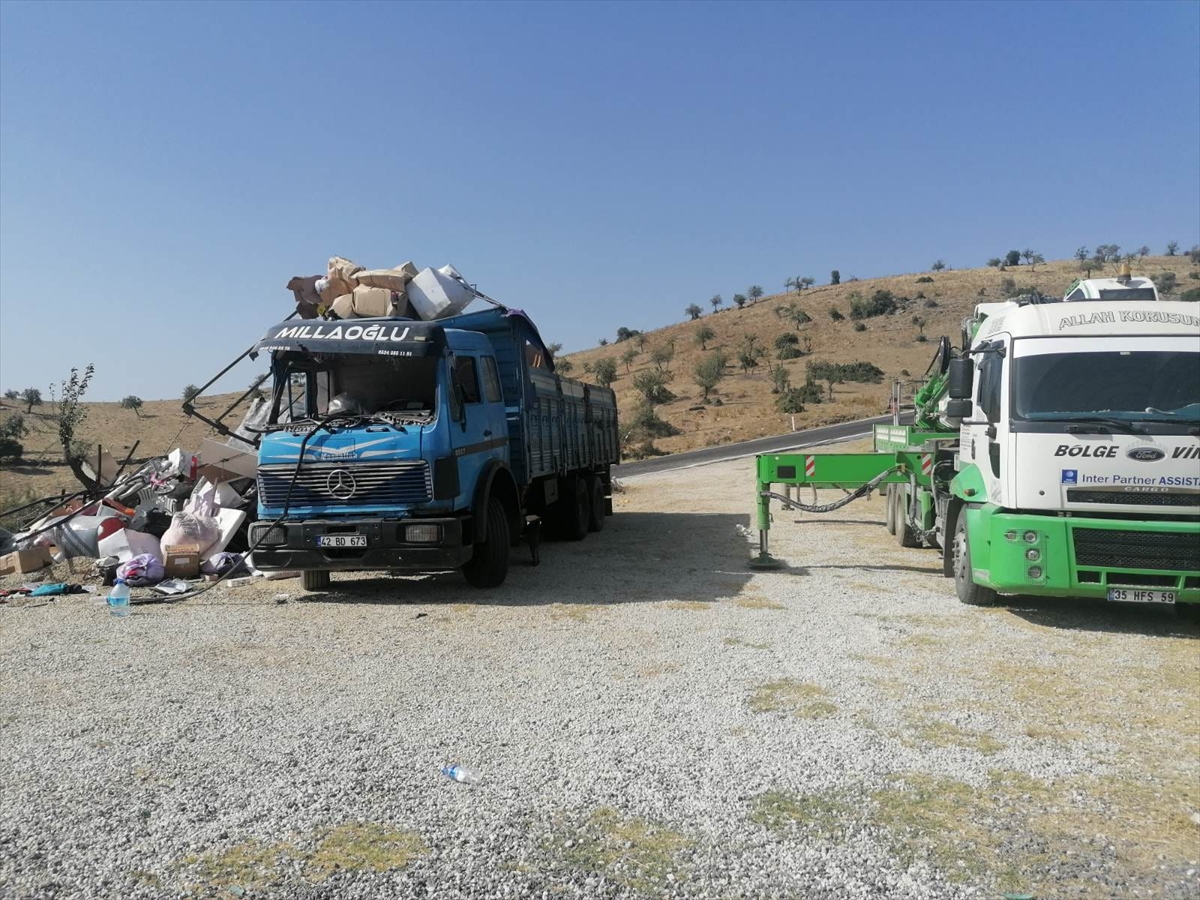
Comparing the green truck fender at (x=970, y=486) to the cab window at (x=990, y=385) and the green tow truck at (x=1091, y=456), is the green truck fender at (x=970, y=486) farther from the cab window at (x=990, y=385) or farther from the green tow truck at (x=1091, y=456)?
the cab window at (x=990, y=385)

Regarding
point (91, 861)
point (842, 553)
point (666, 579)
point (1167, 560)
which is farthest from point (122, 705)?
point (842, 553)

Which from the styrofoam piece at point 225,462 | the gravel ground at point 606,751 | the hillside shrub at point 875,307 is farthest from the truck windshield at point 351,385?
the hillside shrub at point 875,307

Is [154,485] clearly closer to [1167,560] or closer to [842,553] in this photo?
[842,553]

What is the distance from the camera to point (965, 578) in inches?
332

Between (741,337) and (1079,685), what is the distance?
76550mm

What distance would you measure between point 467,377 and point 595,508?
6.38 meters

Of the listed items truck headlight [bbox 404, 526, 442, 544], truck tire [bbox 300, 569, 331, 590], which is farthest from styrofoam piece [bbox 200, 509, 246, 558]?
truck headlight [bbox 404, 526, 442, 544]

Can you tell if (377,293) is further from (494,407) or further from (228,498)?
(228,498)

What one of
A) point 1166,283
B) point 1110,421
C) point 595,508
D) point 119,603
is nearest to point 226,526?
point 119,603

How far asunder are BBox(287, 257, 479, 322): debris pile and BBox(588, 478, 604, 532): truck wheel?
548 centimetres

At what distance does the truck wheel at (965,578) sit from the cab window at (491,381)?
5108 mm

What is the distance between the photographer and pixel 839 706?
5473mm

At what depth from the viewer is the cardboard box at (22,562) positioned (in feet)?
36.5

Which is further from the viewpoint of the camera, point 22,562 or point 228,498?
point 228,498
